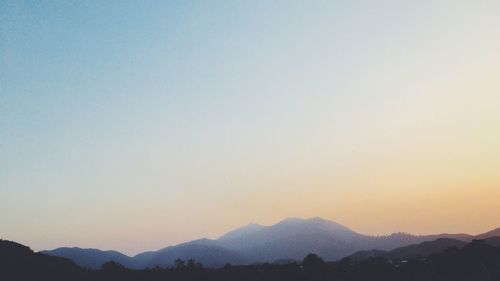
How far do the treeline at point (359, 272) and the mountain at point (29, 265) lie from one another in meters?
0.40

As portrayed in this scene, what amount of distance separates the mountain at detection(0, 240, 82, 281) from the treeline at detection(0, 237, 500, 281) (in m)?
0.40

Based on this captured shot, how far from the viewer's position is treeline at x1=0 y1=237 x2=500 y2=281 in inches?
2186

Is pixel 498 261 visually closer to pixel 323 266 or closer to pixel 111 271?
pixel 323 266

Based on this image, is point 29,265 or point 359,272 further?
point 29,265

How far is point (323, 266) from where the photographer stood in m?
61.1

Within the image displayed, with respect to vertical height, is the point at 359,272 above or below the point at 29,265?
below

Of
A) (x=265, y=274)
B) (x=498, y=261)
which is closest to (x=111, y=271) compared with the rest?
(x=265, y=274)

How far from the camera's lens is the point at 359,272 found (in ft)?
191

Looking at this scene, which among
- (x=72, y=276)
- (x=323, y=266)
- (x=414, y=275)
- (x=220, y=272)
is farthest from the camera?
(x=72, y=276)

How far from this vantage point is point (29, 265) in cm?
6969

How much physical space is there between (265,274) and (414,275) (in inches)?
779

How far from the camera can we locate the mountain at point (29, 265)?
65250 mm

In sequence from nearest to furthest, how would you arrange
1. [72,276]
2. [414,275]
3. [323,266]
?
[414,275] → [323,266] → [72,276]

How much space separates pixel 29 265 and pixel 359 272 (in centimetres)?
5144
